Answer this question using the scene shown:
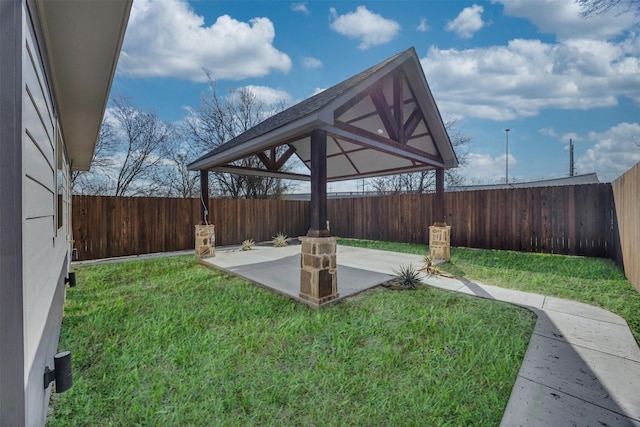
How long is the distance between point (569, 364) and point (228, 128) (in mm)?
17392

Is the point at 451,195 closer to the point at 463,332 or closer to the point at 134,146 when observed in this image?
the point at 463,332

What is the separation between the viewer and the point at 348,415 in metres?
1.87

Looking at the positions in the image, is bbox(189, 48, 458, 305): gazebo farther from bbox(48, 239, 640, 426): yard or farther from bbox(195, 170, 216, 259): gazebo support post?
bbox(48, 239, 640, 426): yard

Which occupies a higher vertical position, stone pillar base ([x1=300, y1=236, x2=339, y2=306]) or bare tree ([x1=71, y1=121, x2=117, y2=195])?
bare tree ([x1=71, y1=121, x2=117, y2=195])

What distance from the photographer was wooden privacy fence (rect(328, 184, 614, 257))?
671cm

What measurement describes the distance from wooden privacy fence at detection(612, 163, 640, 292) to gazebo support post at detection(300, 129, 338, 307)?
504cm

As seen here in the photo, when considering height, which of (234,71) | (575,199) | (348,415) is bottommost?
(348,415)

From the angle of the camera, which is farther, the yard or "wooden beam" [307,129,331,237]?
"wooden beam" [307,129,331,237]

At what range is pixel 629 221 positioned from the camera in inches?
187

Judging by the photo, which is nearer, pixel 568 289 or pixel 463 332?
pixel 463 332

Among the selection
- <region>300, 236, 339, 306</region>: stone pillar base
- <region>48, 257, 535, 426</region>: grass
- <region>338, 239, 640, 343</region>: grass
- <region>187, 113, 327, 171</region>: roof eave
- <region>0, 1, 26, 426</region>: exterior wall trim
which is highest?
<region>187, 113, 327, 171</region>: roof eave

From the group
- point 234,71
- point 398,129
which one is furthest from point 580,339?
point 234,71

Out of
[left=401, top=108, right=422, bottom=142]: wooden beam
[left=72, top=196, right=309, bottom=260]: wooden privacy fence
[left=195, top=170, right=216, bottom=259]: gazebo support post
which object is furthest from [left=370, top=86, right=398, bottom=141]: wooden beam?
[left=72, top=196, right=309, bottom=260]: wooden privacy fence

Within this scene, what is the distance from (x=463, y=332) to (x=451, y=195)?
7.19 meters
